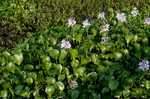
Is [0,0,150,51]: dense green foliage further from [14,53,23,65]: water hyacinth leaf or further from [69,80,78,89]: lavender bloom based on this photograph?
[69,80,78,89]: lavender bloom

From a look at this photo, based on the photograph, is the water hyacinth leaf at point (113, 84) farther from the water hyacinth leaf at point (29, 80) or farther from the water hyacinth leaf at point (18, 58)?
the water hyacinth leaf at point (18, 58)

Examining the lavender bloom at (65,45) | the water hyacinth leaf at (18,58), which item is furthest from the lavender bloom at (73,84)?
the water hyacinth leaf at (18,58)

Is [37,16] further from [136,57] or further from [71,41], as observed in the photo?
[136,57]

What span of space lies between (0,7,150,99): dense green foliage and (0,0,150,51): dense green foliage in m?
3.06

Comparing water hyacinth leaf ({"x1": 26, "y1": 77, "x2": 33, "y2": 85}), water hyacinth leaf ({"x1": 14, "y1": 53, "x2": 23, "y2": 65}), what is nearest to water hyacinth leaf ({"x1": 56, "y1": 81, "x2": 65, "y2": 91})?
water hyacinth leaf ({"x1": 26, "y1": 77, "x2": 33, "y2": 85})

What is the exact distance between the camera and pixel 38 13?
8594 mm

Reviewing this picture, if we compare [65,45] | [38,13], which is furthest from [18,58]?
[38,13]

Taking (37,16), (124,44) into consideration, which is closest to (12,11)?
(37,16)

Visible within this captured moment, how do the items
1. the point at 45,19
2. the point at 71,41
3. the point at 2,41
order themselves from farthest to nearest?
1. the point at 45,19
2. the point at 2,41
3. the point at 71,41

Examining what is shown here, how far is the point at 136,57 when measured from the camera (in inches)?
164

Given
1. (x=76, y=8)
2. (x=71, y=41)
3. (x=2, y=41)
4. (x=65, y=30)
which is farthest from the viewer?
(x=76, y=8)

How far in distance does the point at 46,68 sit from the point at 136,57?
2.94 ft

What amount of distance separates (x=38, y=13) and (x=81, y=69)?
15.3 feet

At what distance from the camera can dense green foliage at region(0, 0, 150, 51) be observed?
26.0ft
